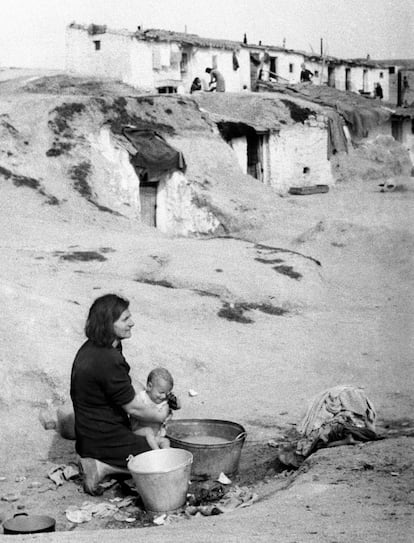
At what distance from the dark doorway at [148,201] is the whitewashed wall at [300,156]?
645 cm

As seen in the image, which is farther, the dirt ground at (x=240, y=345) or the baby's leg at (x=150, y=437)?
the baby's leg at (x=150, y=437)

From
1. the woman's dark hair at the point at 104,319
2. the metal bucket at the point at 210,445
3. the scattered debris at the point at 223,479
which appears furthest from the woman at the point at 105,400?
the scattered debris at the point at 223,479

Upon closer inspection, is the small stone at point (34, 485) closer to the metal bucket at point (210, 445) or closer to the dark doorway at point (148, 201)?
the metal bucket at point (210, 445)

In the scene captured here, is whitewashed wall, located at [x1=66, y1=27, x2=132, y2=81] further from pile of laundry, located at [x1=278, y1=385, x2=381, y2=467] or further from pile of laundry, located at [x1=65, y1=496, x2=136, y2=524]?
pile of laundry, located at [x1=65, y1=496, x2=136, y2=524]

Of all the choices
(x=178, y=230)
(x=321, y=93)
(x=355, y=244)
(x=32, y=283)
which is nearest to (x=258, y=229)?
(x=178, y=230)

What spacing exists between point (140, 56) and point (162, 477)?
28473 millimetres

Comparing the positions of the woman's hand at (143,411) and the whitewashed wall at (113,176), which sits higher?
the whitewashed wall at (113,176)

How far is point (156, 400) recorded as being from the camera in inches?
254

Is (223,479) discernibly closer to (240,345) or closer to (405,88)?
(240,345)

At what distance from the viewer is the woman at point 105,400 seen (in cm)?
596

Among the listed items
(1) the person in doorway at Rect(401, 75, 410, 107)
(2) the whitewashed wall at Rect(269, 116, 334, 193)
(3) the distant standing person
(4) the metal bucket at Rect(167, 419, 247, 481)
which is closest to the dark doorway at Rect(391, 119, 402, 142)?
(2) the whitewashed wall at Rect(269, 116, 334, 193)

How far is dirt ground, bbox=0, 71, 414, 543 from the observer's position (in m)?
5.39

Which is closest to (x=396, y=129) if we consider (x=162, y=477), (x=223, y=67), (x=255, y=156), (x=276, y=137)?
(x=223, y=67)

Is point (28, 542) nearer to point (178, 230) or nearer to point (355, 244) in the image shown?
point (355, 244)
